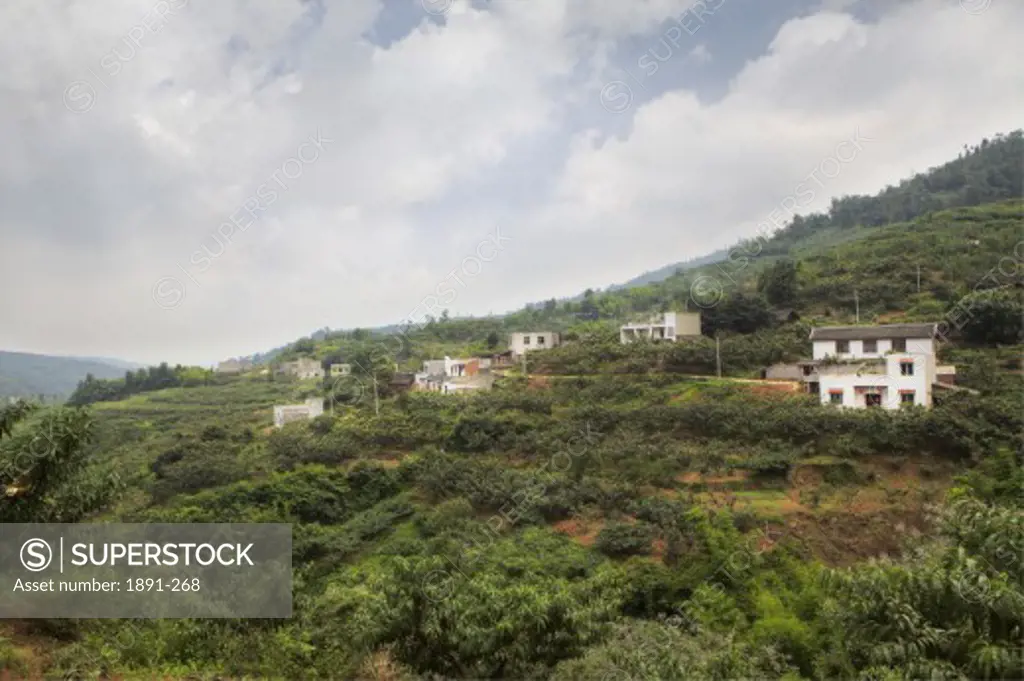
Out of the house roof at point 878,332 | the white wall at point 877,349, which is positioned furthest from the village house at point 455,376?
the house roof at point 878,332

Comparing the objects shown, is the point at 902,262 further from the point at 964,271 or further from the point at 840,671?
the point at 840,671

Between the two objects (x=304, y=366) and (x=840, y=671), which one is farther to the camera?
(x=304, y=366)

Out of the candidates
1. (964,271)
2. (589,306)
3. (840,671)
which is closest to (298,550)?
(840,671)

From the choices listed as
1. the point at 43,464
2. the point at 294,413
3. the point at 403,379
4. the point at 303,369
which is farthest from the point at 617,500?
the point at 303,369

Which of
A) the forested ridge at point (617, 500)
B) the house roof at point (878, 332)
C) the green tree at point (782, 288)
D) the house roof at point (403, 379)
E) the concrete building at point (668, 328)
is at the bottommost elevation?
the forested ridge at point (617, 500)

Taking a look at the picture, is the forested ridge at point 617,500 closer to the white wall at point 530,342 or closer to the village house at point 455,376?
the village house at point 455,376

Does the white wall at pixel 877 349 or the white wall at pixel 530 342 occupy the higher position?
the white wall at pixel 530 342

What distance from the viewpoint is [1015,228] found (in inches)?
1225

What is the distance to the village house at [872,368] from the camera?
53.1 ft

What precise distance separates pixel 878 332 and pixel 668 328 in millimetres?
7560

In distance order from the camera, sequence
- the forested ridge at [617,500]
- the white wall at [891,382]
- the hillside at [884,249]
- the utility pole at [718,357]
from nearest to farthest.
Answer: the forested ridge at [617,500], the white wall at [891,382], the utility pole at [718,357], the hillside at [884,249]

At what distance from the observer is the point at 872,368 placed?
669 inches

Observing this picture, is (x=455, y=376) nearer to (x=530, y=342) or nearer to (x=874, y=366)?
(x=530, y=342)

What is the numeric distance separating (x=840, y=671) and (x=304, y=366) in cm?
3726
